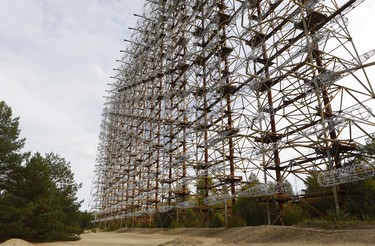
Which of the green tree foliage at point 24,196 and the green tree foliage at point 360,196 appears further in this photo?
the green tree foliage at point 24,196

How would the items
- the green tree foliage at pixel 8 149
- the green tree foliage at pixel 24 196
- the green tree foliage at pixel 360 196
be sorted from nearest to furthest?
1. the green tree foliage at pixel 360 196
2. the green tree foliage at pixel 24 196
3. the green tree foliage at pixel 8 149

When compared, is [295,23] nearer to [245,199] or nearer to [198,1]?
[245,199]

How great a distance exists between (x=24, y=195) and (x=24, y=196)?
0.06 metres

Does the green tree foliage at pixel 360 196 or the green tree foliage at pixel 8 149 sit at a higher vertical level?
the green tree foliage at pixel 8 149

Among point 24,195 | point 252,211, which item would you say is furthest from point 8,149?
point 252,211

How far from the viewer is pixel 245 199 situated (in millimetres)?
17531

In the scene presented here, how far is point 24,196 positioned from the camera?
1759 cm

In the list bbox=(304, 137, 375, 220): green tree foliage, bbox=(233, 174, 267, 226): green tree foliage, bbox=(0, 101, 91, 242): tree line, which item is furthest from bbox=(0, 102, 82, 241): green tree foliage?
bbox=(304, 137, 375, 220): green tree foliage

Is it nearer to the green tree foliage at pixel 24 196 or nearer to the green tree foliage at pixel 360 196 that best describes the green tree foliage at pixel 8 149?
the green tree foliage at pixel 24 196

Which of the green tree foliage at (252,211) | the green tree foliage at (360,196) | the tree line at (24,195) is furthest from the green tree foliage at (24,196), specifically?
the green tree foliage at (360,196)

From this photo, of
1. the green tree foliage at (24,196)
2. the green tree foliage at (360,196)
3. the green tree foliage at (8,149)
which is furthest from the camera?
the green tree foliage at (8,149)

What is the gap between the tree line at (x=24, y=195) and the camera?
1616 cm

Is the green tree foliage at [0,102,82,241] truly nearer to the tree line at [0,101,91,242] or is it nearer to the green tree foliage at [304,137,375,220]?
the tree line at [0,101,91,242]

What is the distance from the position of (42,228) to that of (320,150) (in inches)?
574
